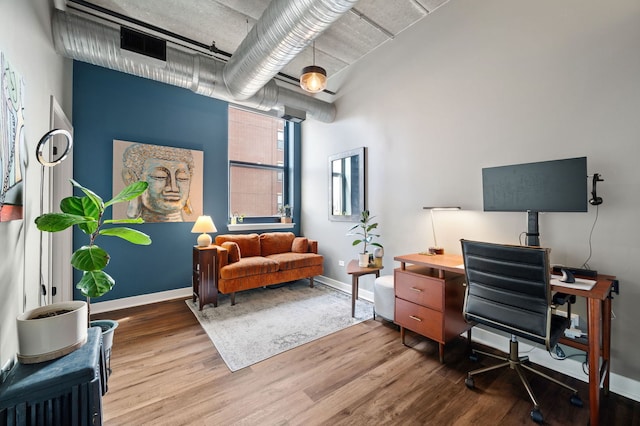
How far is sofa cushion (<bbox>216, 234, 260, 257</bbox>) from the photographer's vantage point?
385cm

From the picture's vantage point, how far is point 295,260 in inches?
153

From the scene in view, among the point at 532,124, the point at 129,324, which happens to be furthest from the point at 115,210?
the point at 532,124

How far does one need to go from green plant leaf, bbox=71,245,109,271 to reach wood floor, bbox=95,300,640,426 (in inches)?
37.9

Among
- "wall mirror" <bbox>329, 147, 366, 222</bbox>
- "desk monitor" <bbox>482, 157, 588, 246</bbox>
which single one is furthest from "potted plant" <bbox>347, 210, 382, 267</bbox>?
"desk monitor" <bbox>482, 157, 588, 246</bbox>

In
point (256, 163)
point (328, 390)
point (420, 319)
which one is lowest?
point (328, 390)

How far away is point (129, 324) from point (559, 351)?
13.2 ft

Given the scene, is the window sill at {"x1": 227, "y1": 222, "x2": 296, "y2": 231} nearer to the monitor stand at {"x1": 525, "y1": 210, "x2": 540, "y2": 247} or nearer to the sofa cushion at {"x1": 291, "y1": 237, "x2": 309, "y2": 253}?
the sofa cushion at {"x1": 291, "y1": 237, "x2": 309, "y2": 253}

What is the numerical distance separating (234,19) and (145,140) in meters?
1.95

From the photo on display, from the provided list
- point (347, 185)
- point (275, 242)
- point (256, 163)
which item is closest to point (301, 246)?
point (275, 242)

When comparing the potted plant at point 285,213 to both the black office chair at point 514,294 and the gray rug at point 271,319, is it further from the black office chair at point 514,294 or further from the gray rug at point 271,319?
the black office chair at point 514,294

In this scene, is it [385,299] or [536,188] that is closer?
[536,188]

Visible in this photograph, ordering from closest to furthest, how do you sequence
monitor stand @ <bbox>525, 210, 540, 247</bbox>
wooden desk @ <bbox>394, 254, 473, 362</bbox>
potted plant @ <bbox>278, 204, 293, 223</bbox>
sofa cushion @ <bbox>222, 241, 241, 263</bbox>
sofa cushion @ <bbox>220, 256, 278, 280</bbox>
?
monitor stand @ <bbox>525, 210, 540, 247</bbox>
wooden desk @ <bbox>394, 254, 473, 362</bbox>
sofa cushion @ <bbox>220, 256, 278, 280</bbox>
sofa cushion @ <bbox>222, 241, 241, 263</bbox>
potted plant @ <bbox>278, 204, 293, 223</bbox>

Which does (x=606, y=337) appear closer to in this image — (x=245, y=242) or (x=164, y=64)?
(x=245, y=242)

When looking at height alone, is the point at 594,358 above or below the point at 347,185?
below
